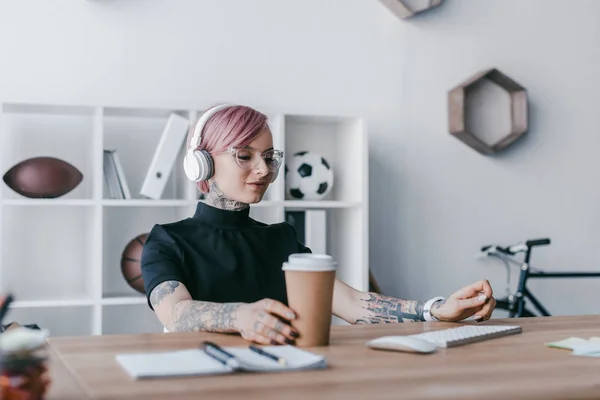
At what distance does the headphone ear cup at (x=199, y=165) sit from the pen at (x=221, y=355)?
2.48 ft

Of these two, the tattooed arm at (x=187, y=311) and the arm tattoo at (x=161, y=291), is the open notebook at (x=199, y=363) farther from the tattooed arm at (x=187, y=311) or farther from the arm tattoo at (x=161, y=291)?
the arm tattoo at (x=161, y=291)

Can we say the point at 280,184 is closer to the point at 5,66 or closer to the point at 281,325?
the point at 5,66

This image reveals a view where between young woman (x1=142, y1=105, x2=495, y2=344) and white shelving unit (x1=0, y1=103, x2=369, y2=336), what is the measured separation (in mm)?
1129

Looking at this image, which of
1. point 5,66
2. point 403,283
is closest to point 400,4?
point 403,283

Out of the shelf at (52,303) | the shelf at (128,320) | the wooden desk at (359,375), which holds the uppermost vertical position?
the wooden desk at (359,375)

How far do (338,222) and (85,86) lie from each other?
48.7 inches

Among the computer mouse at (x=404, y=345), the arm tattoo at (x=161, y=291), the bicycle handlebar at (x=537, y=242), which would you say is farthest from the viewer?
the bicycle handlebar at (x=537, y=242)

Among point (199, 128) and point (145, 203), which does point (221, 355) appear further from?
point (145, 203)

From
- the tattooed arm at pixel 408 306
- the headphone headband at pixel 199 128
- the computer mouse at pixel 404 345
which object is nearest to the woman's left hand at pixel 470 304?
the tattooed arm at pixel 408 306

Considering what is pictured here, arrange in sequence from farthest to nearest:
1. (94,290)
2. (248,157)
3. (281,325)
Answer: (94,290) < (248,157) < (281,325)

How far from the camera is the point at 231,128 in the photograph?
1908 millimetres

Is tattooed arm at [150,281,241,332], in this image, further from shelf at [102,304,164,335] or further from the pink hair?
shelf at [102,304,164,335]

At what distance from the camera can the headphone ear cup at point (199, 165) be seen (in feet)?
6.30

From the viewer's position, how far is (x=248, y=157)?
6.30 feet
